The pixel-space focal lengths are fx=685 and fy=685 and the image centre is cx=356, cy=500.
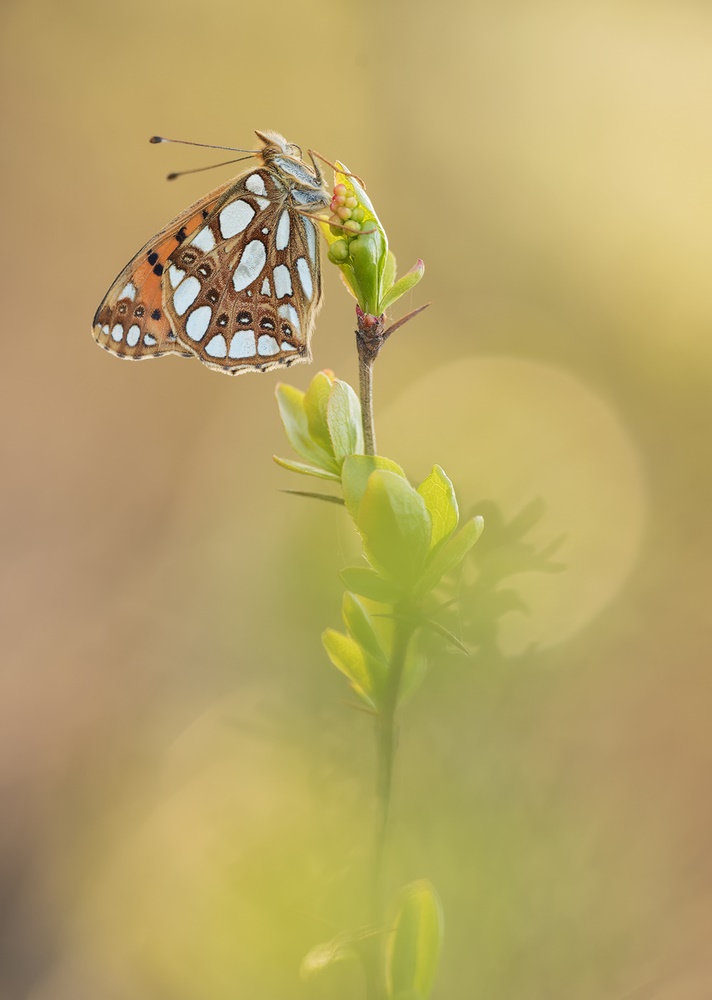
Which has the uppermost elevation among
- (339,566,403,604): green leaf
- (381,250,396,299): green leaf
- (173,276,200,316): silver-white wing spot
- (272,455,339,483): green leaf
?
(173,276,200,316): silver-white wing spot

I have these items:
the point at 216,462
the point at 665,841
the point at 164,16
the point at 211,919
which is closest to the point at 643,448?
the point at 665,841

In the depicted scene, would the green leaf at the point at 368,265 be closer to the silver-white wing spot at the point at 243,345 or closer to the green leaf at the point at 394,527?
the green leaf at the point at 394,527

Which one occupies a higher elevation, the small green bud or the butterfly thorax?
the butterfly thorax

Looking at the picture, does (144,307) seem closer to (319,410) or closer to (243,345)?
(243,345)

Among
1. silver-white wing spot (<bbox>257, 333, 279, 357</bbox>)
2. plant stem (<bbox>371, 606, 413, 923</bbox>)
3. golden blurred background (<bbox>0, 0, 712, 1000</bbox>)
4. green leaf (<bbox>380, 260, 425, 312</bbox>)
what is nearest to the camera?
plant stem (<bbox>371, 606, 413, 923</bbox>)

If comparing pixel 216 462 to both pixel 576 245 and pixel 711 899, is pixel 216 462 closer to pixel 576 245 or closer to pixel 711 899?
pixel 576 245

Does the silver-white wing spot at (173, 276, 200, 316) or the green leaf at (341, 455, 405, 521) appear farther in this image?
the silver-white wing spot at (173, 276, 200, 316)

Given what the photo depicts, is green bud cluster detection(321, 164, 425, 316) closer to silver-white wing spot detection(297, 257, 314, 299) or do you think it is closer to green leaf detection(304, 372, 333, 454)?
green leaf detection(304, 372, 333, 454)

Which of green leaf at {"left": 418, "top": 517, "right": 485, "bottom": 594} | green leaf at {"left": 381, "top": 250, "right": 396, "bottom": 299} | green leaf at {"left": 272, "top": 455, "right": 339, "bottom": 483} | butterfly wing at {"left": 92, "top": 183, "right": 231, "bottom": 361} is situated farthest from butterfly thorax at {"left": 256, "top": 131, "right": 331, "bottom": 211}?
green leaf at {"left": 418, "top": 517, "right": 485, "bottom": 594}
